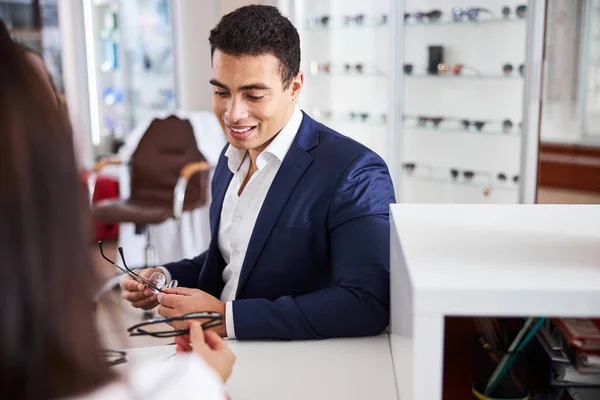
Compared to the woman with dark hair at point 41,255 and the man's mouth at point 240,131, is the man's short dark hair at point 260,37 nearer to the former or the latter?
the man's mouth at point 240,131

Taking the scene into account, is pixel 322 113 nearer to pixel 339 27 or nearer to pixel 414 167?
pixel 339 27

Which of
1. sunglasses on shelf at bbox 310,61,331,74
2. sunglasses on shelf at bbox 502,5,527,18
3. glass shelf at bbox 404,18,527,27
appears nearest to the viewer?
sunglasses on shelf at bbox 502,5,527,18

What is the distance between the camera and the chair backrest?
4230 mm

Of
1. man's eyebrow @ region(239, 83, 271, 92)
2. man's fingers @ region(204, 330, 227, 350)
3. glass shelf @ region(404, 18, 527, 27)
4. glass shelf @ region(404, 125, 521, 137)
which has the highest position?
glass shelf @ region(404, 18, 527, 27)

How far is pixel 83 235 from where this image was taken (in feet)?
2.09

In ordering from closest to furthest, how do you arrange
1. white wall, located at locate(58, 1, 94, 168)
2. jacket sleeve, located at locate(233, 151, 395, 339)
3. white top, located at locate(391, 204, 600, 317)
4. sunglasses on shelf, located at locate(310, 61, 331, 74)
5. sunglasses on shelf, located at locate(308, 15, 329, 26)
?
white top, located at locate(391, 204, 600, 317) < jacket sleeve, located at locate(233, 151, 395, 339) < sunglasses on shelf, located at locate(308, 15, 329, 26) < sunglasses on shelf, located at locate(310, 61, 331, 74) < white wall, located at locate(58, 1, 94, 168)

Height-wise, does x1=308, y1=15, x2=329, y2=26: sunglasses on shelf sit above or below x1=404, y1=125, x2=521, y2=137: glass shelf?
above

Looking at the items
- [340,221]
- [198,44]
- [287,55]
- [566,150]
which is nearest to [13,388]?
[340,221]

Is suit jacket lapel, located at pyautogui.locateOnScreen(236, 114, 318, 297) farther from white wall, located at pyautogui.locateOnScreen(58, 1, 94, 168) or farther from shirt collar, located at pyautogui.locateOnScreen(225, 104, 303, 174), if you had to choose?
white wall, located at pyautogui.locateOnScreen(58, 1, 94, 168)

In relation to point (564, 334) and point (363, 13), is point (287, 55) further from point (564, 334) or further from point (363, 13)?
point (363, 13)

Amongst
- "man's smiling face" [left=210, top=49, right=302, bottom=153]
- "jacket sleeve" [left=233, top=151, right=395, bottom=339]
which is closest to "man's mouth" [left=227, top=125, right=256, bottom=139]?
"man's smiling face" [left=210, top=49, right=302, bottom=153]

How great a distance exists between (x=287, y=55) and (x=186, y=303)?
62 centimetres

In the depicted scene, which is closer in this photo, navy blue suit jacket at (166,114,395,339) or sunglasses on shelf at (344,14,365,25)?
navy blue suit jacket at (166,114,395,339)

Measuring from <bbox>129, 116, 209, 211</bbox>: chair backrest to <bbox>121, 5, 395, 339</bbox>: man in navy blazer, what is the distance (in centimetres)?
262
